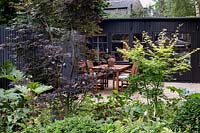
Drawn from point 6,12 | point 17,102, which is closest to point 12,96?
point 17,102

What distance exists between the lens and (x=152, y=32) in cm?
1307

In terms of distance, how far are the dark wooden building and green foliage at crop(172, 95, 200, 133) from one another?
9.17 meters

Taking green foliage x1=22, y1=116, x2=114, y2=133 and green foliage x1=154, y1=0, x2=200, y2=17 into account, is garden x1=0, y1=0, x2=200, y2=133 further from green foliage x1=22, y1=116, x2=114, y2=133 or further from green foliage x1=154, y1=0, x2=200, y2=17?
green foliage x1=154, y1=0, x2=200, y2=17

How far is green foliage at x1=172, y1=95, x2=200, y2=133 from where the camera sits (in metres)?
3.28

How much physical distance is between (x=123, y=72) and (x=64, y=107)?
6187mm

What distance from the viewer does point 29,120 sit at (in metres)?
4.42

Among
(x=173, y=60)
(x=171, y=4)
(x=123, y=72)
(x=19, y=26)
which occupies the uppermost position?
(x=171, y=4)

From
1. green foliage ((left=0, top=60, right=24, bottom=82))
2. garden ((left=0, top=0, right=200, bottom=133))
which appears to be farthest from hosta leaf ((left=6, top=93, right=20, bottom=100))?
green foliage ((left=0, top=60, right=24, bottom=82))

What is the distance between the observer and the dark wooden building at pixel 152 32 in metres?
12.7

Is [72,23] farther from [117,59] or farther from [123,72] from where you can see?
[117,59]

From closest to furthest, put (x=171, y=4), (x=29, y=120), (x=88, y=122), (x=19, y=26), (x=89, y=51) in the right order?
(x=88, y=122) → (x=29, y=120) → (x=89, y=51) → (x=19, y=26) → (x=171, y=4)

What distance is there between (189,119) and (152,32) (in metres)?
10.00

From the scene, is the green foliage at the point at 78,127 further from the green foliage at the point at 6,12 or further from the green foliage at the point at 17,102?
the green foliage at the point at 6,12

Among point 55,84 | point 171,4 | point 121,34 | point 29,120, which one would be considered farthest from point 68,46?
point 171,4
